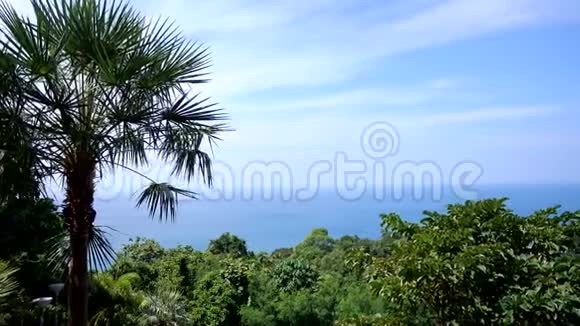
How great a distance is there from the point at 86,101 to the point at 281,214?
28732mm

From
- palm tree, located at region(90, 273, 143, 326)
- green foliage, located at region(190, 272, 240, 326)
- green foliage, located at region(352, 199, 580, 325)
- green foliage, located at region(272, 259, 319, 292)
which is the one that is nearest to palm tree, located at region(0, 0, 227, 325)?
green foliage, located at region(352, 199, 580, 325)

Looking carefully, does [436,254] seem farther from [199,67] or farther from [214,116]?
[199,67]

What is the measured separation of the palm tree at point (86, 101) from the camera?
3.78 m

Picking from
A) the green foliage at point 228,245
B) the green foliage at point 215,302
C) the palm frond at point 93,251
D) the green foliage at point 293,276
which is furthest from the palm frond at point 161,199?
the green foliage at point 228,245

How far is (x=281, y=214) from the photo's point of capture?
32.6 meters

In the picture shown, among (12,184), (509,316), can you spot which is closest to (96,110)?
(12,184)

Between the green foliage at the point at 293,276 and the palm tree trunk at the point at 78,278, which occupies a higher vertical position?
the palm tree trunk at the point at 78,278

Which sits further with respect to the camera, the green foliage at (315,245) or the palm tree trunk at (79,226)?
the green foliage at (315,245)

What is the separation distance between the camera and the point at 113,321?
11.2 meters

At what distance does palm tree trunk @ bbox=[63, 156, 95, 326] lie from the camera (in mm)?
4199

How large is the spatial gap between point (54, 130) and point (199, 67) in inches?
47.7

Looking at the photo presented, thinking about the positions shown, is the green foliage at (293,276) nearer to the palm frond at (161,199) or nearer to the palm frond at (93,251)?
the palm frond at (161,199)

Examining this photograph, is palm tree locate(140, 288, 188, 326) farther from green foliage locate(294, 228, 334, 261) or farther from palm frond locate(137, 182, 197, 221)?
green foliage locate(294, 228, 334, 261)

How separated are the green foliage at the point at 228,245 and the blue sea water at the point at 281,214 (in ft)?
1.24
